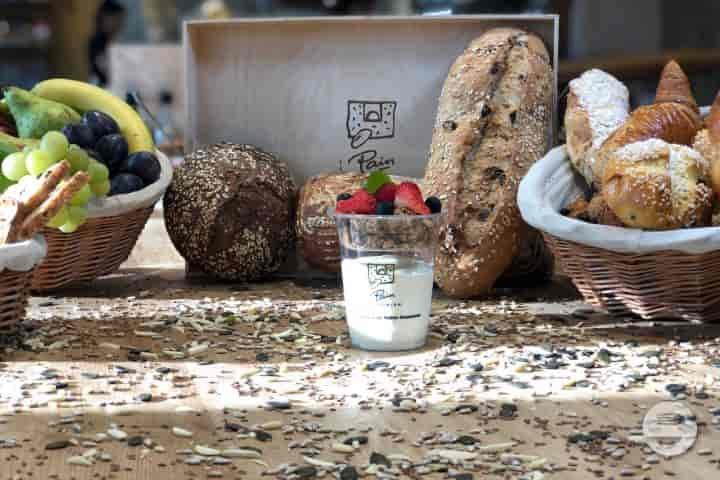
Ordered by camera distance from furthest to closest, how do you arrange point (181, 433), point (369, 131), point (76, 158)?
point (369, 131), point (76, 158), point (181, 433)

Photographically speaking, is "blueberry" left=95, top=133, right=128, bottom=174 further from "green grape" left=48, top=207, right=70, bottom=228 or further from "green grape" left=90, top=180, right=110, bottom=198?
"green grape" left=48, top=207, right=70, bottom=228

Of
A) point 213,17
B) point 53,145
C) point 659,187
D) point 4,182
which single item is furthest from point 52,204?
point 213,17

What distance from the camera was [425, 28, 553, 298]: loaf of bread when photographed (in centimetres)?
188

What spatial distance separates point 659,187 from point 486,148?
483mm

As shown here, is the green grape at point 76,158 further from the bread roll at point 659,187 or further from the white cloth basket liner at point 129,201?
the bread roll at point 659,187

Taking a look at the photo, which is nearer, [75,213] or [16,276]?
[16,276]

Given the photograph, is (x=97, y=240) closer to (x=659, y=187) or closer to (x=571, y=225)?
(x=571, y=225)

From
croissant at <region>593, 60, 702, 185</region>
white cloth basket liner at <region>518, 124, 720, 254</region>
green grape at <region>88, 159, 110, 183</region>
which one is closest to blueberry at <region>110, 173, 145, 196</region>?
green grape at <region>88, 159, 110, 183</region>

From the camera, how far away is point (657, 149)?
5.14 ft

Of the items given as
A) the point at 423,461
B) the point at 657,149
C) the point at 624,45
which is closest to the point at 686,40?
the point at 624,45

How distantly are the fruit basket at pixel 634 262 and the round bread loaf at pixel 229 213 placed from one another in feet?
1.92

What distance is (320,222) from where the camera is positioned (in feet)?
6.86

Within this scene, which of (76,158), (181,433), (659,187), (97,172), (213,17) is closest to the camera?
(181,433)

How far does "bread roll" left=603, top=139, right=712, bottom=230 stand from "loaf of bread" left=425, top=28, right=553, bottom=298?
34cm
